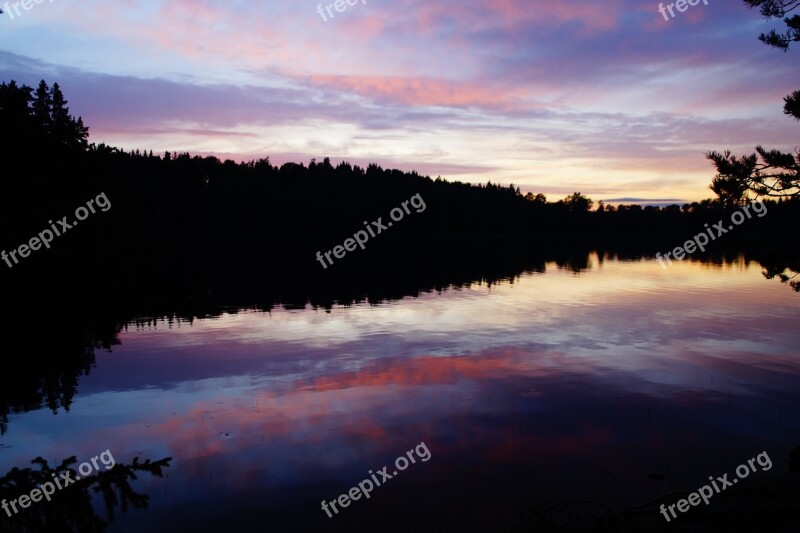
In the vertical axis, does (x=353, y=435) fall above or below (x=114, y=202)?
below

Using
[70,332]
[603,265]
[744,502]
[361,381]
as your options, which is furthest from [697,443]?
[603,265]

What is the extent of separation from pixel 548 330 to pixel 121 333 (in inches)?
810

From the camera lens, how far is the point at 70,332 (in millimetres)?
28688

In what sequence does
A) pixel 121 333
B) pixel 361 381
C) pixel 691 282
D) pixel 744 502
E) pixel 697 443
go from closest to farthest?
1. pixel 744 502
2. pixel 697 443
3. pixel 361 381
4. pixel 121 333
5. pixel 691 282

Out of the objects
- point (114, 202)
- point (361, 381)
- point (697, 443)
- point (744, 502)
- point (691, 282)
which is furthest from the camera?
point (114, 202)

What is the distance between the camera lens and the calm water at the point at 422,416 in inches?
445

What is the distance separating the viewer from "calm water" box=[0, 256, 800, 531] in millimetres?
11291

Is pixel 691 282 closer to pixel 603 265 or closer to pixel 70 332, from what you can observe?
pixel 603 265

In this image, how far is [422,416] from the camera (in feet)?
51.5

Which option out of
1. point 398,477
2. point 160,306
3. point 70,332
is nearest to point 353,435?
point 398,477

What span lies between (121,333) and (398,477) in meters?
21.2

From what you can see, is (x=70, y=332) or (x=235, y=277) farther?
(x=235, y=277)

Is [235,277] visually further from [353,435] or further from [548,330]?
[353,435]

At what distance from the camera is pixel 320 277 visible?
Result: 5566 cm
